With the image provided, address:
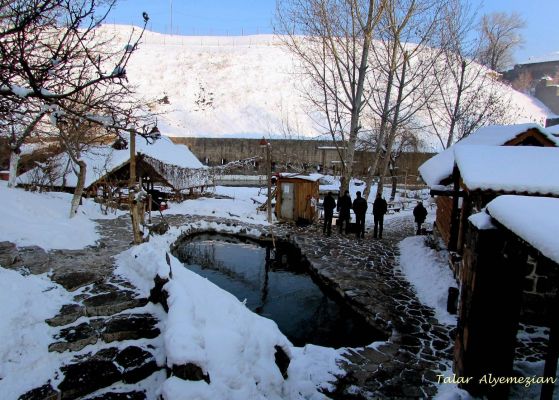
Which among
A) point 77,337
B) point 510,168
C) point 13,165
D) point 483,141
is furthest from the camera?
point 13,165

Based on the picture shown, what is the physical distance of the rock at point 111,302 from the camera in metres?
6.05

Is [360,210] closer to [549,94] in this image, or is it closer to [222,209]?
[222,209]

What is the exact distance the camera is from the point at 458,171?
9664 millimetres

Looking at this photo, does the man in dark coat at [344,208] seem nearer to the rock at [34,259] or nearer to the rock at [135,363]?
the rock at [34,259]

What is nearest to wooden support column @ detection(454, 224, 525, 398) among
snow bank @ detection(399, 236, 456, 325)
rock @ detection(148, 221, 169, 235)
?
snow bank @ detection(399, 236, 456, 325)

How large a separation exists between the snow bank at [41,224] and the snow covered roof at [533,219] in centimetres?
983

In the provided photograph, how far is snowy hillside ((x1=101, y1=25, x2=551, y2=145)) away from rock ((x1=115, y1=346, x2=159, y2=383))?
130 feet

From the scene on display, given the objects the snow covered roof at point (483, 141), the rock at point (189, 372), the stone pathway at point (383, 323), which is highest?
the snow covered roof at point (483, 141)

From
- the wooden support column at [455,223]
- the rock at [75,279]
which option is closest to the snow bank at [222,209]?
the wooden support column at [455,223]

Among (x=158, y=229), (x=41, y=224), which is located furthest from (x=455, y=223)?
(x=41, y=224)

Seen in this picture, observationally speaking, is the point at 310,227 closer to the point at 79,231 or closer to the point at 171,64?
the point at 79,231

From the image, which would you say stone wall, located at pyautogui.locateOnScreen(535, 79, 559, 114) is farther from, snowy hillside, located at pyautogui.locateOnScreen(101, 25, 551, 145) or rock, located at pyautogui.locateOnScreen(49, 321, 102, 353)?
rock, located at pyautogui.locateOnScreen(49, 321, 102, 353)

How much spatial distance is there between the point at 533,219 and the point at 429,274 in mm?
7390

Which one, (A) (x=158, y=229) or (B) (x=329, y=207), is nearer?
(A) (x=158, y=229)
